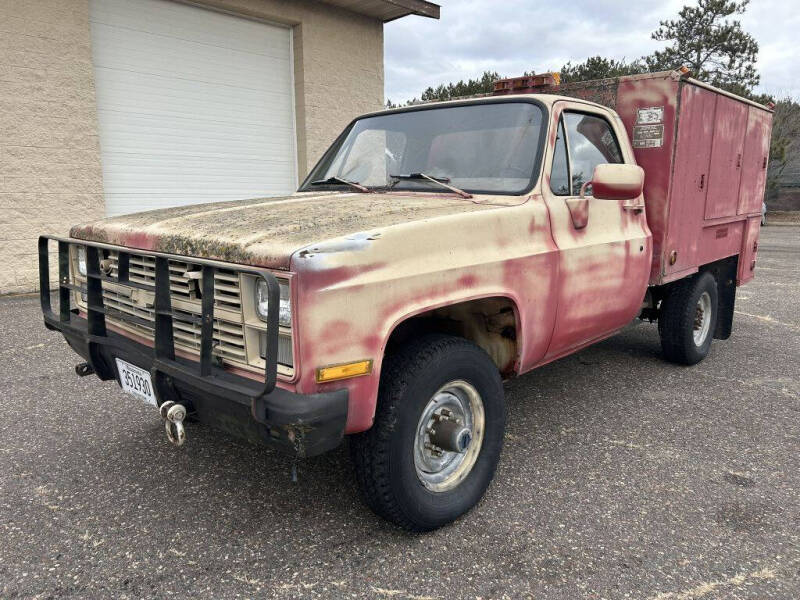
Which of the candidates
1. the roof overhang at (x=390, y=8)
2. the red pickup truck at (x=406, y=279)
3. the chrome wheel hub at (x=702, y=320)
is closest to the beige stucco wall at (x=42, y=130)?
the roof overhang at (x=390, y=8)

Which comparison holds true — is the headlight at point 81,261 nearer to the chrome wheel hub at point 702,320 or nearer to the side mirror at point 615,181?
the side mirror at point 615,181

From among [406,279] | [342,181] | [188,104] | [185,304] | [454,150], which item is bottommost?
[185,304]

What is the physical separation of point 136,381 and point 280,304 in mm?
970

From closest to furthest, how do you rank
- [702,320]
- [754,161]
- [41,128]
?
[702,320] < [754,161] < [41,128]

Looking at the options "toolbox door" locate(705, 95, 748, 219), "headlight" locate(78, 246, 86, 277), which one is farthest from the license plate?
"toolbox door" locate(705, 95, 748, 219)

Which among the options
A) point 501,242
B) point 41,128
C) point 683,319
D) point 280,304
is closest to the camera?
point 280,304

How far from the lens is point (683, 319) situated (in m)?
4.75

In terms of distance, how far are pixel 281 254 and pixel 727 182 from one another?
4341 millimetres

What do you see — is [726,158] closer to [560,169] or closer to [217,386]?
[560,169]

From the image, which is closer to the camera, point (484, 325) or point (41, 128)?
point (484, 325)

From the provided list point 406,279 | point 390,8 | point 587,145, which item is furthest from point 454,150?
point 390,8

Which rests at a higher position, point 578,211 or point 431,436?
point 578,211

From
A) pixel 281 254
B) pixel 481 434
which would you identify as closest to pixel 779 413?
pixel 481 434

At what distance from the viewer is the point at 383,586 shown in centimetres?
226
